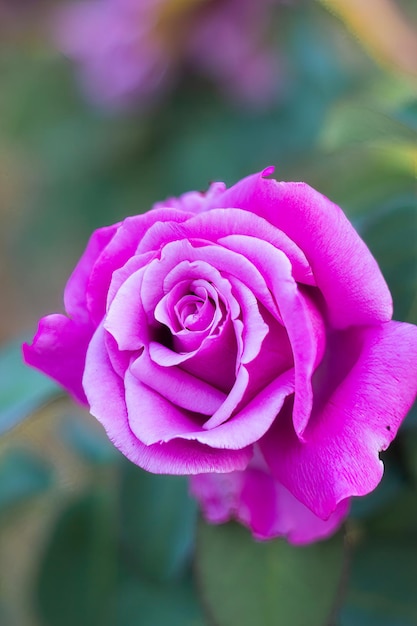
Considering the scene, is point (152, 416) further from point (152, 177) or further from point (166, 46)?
point (152, 177)

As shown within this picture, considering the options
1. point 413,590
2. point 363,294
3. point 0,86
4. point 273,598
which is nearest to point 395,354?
point 363,294

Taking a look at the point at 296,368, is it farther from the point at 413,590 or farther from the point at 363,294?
the point at 413,590

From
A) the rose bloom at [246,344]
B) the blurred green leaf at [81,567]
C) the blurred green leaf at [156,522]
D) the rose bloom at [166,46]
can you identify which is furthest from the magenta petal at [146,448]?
the rose bloom at [166,46]

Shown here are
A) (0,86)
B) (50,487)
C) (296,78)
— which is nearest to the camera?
(50,487)

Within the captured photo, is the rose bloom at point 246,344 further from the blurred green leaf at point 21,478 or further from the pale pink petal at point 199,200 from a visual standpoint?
the blurred green leaf at point 21,478

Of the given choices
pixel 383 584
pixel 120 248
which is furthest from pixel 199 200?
pixel 383 584

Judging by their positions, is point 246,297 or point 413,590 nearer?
point 246,297
